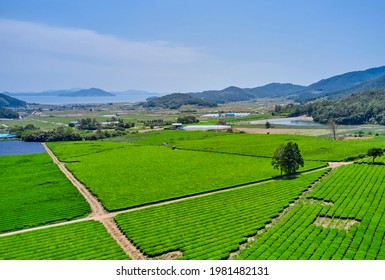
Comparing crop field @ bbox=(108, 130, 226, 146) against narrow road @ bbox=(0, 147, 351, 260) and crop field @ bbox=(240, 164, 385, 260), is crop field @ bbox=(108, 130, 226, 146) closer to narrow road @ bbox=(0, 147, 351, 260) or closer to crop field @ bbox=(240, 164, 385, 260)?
narrow road @ bbox=(0, 147, 351, 260)

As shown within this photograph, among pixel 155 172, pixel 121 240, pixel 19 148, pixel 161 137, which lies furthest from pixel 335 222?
pixel 19 148

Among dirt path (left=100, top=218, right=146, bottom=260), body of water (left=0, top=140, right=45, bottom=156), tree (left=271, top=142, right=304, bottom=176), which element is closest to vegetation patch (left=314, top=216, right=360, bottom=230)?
dirt path (left=100, top=218, right=146, bottom=260)

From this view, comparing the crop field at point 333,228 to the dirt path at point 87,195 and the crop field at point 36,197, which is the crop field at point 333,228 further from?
the crop field at point 36,197

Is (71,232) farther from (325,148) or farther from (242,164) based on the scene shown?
(325,148)

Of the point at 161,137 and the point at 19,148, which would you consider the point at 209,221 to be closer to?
the point at 161,137

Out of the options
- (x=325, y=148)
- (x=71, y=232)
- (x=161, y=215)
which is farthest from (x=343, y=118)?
(x=71, y=232)

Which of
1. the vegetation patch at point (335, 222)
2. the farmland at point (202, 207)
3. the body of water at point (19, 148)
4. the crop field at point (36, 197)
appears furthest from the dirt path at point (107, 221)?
the body of water at point (19, 148)
